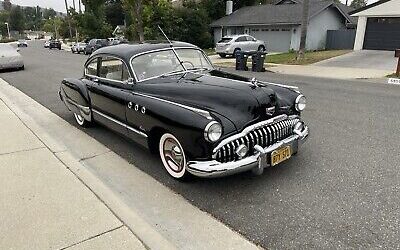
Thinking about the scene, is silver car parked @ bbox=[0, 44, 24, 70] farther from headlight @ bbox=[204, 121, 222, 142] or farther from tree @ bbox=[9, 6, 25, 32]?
tree @ bbox=[9, 6, 25, 32]

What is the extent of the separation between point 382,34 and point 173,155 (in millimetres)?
24738

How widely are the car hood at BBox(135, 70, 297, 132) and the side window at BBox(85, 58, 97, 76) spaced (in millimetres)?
1688

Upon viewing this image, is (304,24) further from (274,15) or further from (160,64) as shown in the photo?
(160,64)

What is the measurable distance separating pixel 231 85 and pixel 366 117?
385 cm

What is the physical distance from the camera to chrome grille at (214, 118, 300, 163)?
338 centimetres

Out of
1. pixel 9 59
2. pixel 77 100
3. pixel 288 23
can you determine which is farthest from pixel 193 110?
pixel 288 23

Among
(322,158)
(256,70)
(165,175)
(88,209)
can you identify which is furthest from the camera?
(256,70)

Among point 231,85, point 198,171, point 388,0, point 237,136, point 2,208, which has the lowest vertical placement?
point 2,208

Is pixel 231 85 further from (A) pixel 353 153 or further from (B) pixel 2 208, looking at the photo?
(B) pixel 2 208

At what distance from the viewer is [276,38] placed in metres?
28.4

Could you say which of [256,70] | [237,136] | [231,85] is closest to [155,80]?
[231,85]

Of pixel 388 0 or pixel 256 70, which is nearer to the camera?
pixel 256 70

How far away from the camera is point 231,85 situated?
159 inches

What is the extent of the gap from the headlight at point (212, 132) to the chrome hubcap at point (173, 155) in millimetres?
571
